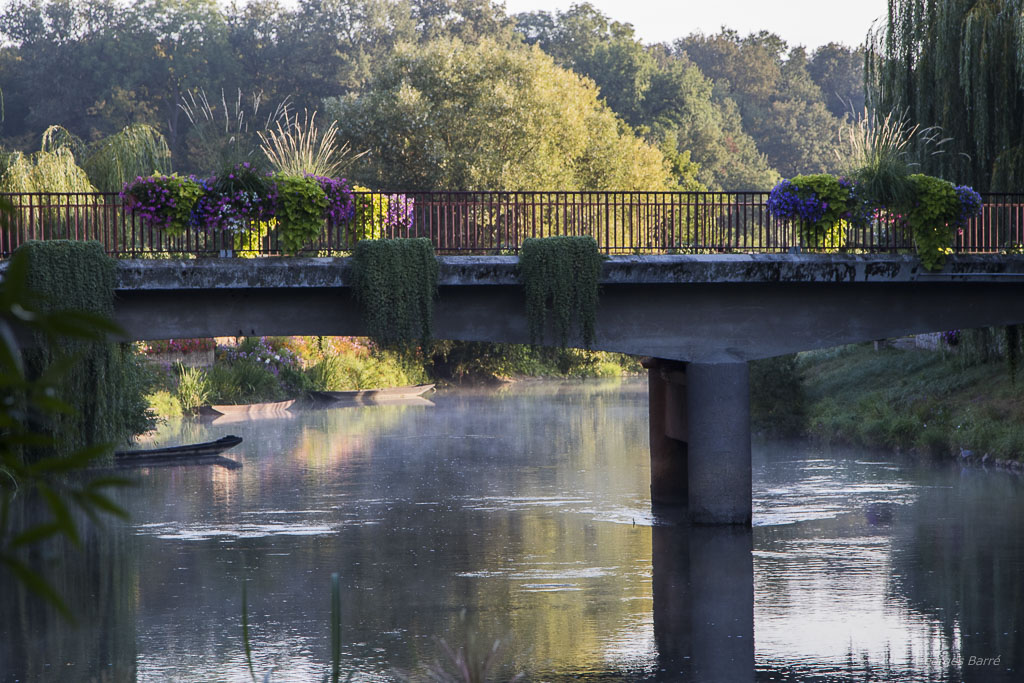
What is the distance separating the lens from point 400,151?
4122cm

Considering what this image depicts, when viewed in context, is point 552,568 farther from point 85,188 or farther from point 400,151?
point 400,151

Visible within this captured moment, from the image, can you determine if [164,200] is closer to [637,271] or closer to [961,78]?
[637,271]

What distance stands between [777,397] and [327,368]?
1654 centimetres

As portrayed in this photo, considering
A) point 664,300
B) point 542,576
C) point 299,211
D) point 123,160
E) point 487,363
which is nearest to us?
point 542,576

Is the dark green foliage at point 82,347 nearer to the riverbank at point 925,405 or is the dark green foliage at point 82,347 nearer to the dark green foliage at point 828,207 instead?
the dark green foliage at point 828,207

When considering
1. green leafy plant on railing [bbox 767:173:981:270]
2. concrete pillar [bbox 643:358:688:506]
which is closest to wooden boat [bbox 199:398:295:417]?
concrete pillar [bbox 643:358:688:506]

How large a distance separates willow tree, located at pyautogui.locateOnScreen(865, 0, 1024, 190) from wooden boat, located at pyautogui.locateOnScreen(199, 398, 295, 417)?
19.7 metres

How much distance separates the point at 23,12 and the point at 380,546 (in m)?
56.0

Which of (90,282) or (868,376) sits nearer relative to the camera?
(90,282)

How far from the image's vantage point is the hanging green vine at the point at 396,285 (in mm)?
15344

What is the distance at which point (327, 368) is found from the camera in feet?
133

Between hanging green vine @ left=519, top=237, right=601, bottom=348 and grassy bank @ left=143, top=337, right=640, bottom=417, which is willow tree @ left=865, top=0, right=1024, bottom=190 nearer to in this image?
hanging green vine @ left=519, top=237, right=601, bottom=348

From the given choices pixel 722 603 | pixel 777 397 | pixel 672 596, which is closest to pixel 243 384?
pixel 777 397

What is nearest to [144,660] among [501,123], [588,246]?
[588,246]
